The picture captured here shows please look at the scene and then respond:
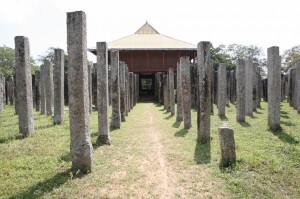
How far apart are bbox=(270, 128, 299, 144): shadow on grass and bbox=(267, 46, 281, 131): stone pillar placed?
203 millimetres

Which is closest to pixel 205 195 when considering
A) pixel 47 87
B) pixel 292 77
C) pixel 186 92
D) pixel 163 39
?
pixel 186 92

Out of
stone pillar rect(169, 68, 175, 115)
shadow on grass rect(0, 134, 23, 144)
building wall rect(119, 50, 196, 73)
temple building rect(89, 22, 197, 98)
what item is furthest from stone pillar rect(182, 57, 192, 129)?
building wall rect(119, 50, 196, 73)

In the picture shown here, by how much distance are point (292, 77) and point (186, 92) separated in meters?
8.52

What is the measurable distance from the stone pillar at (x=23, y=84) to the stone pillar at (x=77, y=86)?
3654 millimetres

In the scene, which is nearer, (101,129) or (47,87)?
Result: (101,129)

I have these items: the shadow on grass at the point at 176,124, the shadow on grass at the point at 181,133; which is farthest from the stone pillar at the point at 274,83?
the shadow on grass at the point at 176,124

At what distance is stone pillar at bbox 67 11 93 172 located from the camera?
19.8ft

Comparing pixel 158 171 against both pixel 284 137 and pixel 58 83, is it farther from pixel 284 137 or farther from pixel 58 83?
pixel 58 83

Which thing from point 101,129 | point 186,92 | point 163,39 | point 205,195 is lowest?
point 205,195

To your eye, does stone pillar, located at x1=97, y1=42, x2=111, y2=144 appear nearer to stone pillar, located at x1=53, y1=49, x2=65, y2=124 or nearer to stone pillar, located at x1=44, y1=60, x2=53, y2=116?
stone pillar, located at x1=53, y1=49, x2=65, y2=124

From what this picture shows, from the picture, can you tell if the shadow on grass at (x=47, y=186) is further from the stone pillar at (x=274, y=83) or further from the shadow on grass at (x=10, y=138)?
the stone pillar at (x=274, y=83)

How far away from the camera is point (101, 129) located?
28.0 feet

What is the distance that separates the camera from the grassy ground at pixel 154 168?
5.44 m

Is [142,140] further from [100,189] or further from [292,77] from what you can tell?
[292,77]
